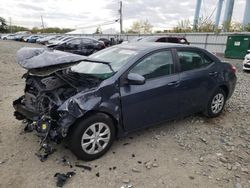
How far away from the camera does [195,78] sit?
3957mm

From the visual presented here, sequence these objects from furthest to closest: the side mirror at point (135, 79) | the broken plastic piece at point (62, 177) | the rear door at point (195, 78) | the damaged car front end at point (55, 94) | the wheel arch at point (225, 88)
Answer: the wheel arch at point (225, 88), the rear door at point (195, 78), the side mirror at point (135, 79), the damaged car front end at point (55, 94), the broken plastic piece at point (62, 177)

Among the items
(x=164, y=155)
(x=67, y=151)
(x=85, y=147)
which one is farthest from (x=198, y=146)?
(x=67, y=151)

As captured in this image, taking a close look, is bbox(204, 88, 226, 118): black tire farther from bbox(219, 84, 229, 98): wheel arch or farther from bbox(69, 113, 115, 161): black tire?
bbox(69, 113, 115, 161): black tire

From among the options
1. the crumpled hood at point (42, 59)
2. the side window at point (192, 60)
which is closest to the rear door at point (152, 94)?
the side window at point (192, 60)

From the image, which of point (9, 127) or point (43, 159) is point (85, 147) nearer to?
point (43, 159)

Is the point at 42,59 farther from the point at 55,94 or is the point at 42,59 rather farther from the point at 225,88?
the point at 225,88

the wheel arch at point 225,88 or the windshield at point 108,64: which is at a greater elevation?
the windshield at point 108,64

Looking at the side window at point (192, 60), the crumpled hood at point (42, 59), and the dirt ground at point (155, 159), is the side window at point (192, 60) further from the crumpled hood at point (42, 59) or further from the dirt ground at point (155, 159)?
the crumpled hood at point (42, 59)

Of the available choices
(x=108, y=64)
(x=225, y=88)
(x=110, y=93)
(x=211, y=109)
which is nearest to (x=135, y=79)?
(x=110, y=93)

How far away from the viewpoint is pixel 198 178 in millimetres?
2781

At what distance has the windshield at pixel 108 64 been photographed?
3272mm

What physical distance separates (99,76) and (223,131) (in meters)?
2.50

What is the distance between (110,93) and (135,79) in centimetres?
41

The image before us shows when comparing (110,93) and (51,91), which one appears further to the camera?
(51,91)
